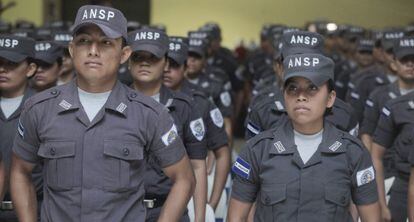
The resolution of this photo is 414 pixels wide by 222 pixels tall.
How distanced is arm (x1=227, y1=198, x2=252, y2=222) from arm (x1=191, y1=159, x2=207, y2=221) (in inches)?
33.5

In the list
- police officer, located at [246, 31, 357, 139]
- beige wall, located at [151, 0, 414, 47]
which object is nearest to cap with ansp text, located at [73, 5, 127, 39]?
police officer, located at [246, 31, 357, 139]

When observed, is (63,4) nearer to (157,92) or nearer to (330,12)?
(330,12)

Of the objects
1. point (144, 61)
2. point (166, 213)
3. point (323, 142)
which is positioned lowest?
point (166, 213)

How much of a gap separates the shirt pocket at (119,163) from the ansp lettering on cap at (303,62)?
2.61ft

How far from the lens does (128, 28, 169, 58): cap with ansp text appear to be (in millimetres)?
4066

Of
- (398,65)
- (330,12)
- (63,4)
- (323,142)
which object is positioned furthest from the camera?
(63,4)

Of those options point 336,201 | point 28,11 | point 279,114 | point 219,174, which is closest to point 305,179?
point 336,201

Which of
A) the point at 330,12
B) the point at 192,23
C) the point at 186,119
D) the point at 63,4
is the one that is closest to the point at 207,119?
the point at 186,119

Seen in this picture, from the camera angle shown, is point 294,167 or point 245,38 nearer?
point 294,167

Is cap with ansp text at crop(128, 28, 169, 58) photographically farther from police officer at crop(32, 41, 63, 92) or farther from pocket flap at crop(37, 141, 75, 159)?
pocket flap at crop(37, 141, 75, 159)

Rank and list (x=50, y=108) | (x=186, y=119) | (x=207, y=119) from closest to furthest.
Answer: (x=50, y=108), (x=186, y=119), (x=207, y=119)

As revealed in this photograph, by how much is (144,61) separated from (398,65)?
208cm

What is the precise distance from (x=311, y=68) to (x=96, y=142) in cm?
98

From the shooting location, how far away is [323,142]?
9.88ft
